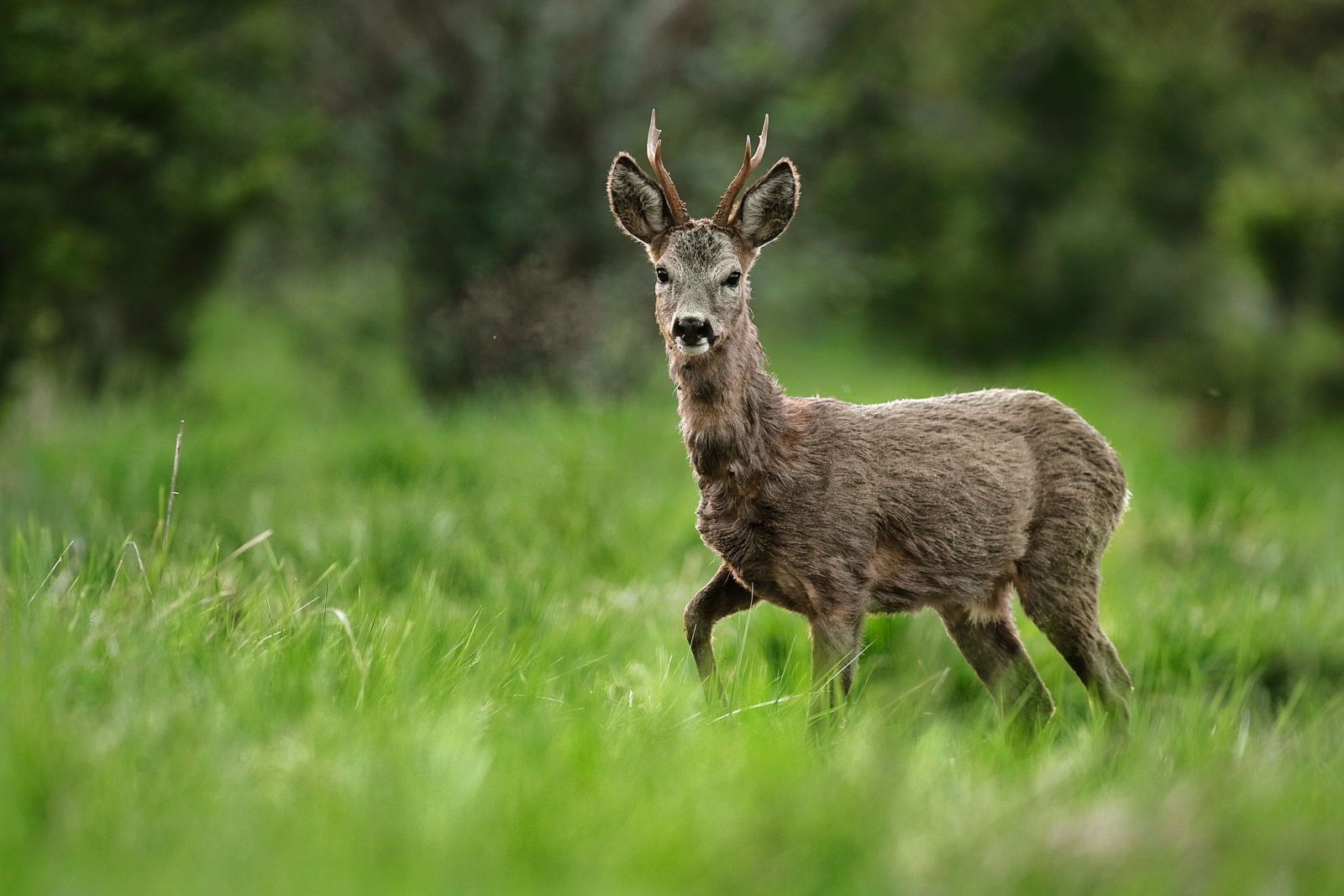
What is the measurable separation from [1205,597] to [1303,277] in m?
6.89

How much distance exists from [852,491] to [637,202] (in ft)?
3.39

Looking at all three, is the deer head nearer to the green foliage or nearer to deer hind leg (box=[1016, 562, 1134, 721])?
deer hind leg (box=[1016, 562, 1134, 721])

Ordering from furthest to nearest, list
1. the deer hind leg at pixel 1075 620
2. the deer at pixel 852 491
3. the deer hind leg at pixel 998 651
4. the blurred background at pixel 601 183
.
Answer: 1. the blurred background at pixel 601 183
2. the deer hind leg at pixel 998 651
3. the deer hind leg at pixel 1075 620
4. the deer at pixel 852 491

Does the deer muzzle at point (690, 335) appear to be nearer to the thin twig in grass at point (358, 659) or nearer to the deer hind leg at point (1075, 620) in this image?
the thin twig in grass at point (358, 659)

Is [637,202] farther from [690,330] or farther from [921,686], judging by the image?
[921,686]

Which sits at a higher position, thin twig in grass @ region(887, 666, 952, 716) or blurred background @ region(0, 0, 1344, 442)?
blurred background @ region(0, 0, 1344, 442)

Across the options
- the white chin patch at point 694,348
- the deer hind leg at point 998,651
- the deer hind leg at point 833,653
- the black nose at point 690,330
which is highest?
the black nose at point 690,330

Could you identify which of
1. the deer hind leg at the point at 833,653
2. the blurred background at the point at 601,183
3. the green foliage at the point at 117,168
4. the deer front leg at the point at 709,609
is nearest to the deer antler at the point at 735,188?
the deer front leg at the point at 709,609

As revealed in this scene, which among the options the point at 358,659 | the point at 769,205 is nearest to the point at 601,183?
the point at 769,205

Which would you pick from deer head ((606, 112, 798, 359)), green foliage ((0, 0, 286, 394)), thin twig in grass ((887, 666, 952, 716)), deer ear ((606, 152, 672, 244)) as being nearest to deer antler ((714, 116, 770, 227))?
deer head ((606, 112, 798, 359))

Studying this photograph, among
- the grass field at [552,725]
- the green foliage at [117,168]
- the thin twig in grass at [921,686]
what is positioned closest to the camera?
the grass field at [552,725]

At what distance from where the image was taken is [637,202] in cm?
369

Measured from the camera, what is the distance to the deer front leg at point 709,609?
3.58 metres

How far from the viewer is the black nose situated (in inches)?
131
